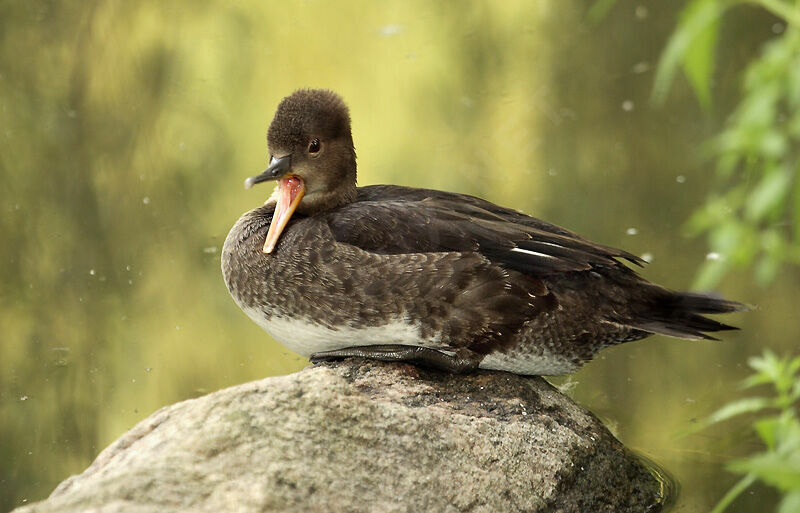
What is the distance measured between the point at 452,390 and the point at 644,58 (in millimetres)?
3480

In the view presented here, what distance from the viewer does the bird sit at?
3092 millimetres

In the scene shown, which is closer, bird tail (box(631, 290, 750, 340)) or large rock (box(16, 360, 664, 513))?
large rock (box(16, 360, 664, 513))

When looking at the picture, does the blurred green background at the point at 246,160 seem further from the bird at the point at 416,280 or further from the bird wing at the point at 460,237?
the bird wing at the point at 460,237

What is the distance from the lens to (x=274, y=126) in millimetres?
3236

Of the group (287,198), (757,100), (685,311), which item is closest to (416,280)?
(287,198)

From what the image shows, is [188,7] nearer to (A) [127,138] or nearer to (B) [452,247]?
(A) [127,138]

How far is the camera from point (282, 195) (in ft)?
10.8

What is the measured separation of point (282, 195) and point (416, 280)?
603 millimetres

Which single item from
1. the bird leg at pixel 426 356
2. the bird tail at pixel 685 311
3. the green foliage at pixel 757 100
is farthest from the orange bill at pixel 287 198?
the green foliage at pixel 757 100

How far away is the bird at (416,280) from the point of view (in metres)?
3.09

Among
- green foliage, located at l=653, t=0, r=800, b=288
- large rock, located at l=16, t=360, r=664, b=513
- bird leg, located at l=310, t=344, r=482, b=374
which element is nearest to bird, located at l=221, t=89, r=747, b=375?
bird leg, located at l=310, t=344, r=482, b=374

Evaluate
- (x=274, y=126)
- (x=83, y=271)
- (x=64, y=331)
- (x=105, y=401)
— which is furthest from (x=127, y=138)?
(x=274, y=126)

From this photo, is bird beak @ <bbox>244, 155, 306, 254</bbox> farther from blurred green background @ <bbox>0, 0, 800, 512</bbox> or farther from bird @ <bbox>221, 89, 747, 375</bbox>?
blurred green background @ <bbox>0, 0, 800, 512</bbox>

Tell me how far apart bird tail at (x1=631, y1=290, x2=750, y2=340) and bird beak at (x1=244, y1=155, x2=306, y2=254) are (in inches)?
49.6
